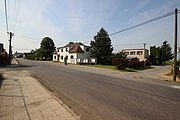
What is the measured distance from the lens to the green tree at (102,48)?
4356 cm

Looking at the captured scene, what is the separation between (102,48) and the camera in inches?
1714

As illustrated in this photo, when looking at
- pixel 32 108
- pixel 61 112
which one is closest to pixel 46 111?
pixel 61 112

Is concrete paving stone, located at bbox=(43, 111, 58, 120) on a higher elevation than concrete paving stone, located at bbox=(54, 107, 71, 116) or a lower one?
lower

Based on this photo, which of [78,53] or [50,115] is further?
[78,53]

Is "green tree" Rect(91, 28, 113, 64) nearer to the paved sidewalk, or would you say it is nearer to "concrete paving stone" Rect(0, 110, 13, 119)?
the paved sidewalk

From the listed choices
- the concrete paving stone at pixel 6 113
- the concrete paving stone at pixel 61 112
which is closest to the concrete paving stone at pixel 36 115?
the concrete paving stone at pixel 61 112

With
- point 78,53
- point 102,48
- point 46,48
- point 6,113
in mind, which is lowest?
point 6,113

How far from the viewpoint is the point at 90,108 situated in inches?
231

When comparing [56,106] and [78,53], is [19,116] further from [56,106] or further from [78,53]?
[78,53]

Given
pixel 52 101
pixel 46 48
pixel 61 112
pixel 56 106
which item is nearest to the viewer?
pixel 61 112

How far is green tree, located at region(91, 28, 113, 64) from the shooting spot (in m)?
43.6

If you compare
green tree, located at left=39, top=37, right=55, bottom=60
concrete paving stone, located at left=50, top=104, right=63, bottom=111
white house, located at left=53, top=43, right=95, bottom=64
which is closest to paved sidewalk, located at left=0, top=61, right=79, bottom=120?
concrete paving stone, located at left=50, top=104, right=63, bottom=111

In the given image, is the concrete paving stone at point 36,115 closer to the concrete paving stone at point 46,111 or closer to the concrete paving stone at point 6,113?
the concrete paving stone at point 46,111

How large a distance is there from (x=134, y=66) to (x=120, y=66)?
18.4 feet
